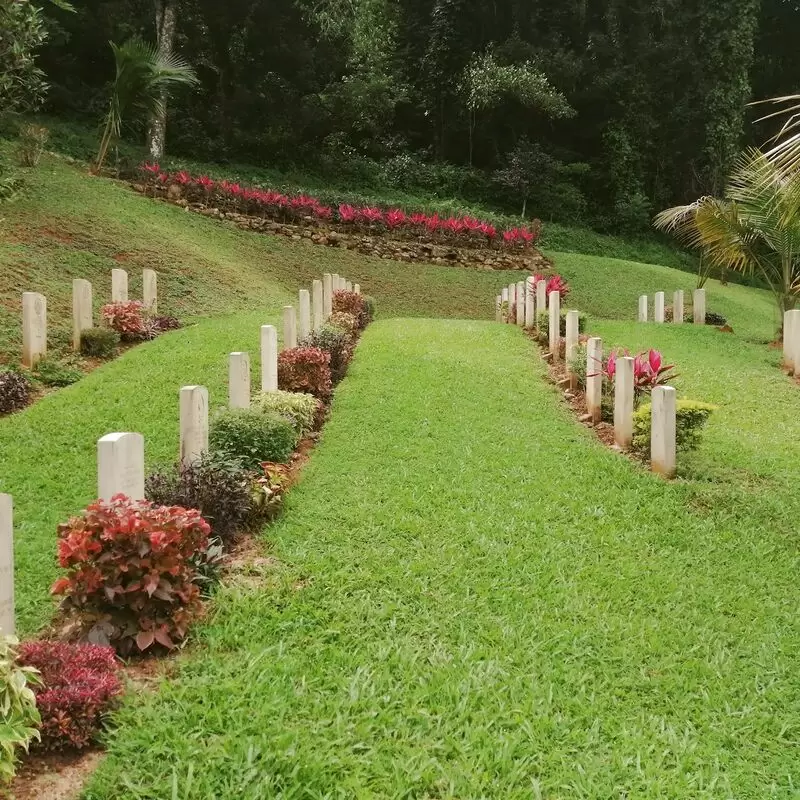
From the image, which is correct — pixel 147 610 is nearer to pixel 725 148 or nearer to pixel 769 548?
pixel 769 548

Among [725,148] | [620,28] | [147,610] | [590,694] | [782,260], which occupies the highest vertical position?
[620,28]

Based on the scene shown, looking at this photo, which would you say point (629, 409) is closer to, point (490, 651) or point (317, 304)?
point (490, 651)

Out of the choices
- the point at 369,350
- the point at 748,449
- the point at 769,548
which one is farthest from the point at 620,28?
the point at 769,548

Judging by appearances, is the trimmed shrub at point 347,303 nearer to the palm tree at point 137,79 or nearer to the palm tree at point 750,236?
the palm tree at point 750,236

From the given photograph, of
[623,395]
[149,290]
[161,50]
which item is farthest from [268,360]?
[161,50]

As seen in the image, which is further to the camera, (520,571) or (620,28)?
(620,28)

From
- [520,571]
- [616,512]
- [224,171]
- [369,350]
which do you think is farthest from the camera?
[224,171]

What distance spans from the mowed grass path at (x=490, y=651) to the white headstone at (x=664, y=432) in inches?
8.3

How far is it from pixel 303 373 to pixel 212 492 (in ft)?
11.6

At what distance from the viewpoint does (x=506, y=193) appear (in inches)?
1099

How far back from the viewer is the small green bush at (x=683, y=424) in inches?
230

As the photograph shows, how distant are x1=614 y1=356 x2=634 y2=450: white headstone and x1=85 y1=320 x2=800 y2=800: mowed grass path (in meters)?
0.61

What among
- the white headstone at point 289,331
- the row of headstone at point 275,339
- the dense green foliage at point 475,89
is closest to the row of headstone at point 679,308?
the row of headstone at point 275,339

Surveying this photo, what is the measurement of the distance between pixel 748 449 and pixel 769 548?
213 centimetres
